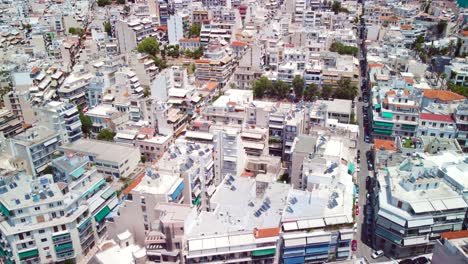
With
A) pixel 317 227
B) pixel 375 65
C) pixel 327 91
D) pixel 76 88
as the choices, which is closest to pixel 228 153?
pixel 317 227

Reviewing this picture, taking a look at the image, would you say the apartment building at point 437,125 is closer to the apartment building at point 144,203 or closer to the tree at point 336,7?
the apartment building at point 144,203

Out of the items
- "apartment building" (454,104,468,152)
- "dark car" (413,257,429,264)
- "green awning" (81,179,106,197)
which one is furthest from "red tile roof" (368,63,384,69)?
"green awning" (81,179,106,197)

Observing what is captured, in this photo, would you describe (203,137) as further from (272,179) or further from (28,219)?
(28,219)

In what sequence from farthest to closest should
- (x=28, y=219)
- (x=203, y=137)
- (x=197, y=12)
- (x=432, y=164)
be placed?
1. (x=197, y=12)
2. (x=203, y=137)
3. (x=432, y=164)
4. (x=28, y=219)

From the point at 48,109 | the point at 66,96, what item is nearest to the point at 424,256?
the point at 48,109

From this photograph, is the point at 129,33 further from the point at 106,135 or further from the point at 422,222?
the point at 422,222

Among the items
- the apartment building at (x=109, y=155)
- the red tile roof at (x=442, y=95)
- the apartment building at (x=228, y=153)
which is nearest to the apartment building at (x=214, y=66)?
the apartment building at (x=109, y=155)
